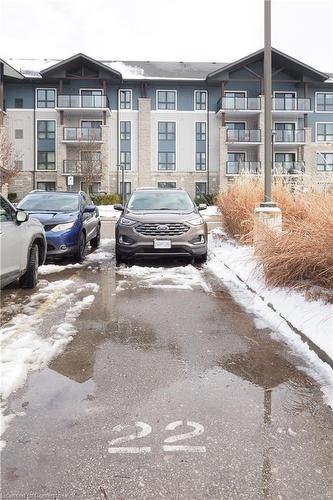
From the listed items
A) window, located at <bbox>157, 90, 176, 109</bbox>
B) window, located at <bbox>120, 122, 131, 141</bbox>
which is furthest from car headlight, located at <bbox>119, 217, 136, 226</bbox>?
window, located at <bbox>157, 90, 176, 109</bbox>

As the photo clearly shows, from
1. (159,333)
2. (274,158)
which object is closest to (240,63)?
(274,158)

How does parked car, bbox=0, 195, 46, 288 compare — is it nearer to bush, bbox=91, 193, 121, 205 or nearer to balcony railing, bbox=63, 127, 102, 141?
bush, bbox=91, 193, 121, 205

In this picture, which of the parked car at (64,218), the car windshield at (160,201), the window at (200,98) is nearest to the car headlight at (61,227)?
the parked car at (64,218)

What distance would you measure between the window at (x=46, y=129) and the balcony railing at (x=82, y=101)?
3.22 metres

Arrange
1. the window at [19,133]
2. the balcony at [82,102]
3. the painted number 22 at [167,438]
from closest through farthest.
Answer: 1. the painted number 22 at [167,438]
2. the balcony at [82,102]
3. the window at [19,133]

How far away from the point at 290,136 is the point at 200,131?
8.80 m

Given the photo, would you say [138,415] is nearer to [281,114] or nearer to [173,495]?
[173,495]

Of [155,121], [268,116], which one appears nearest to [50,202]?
[268,116]

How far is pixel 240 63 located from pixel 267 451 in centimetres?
4458

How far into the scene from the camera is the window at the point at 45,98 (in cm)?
4453

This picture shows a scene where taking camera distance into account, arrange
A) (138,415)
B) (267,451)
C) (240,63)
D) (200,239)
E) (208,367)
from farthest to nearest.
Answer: (240,63)
(200,239)
(208,367)
(138,415)
(267,451)

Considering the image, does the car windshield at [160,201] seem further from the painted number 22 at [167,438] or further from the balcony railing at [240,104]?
the balcony railing at [240,104]

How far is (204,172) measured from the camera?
46.1m

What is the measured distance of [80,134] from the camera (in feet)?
139
